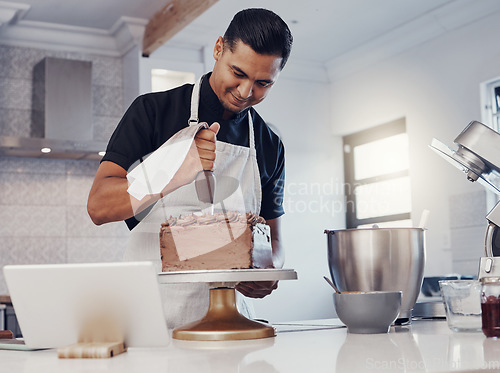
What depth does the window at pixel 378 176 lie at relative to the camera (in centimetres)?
497

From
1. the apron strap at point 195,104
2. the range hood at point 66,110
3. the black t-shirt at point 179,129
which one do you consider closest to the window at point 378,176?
the range hood at point 66,110

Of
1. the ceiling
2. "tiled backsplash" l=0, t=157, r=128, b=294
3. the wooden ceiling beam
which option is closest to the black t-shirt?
the wooden ceiling beam

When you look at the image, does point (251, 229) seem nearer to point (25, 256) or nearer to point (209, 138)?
point (209, 138)

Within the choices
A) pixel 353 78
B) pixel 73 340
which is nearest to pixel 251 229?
pixel 73 340

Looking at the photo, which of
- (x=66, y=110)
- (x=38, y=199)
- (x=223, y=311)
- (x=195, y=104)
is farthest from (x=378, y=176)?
(x=223, y=311)

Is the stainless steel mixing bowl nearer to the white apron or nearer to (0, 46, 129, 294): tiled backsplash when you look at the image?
the white apron

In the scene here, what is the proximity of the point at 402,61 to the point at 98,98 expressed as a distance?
2266mm

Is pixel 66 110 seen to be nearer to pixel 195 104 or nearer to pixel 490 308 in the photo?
pixel 195 104

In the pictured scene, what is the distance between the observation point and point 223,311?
3.87ft

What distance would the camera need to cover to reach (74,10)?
4266 mm

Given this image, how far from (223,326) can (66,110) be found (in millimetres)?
3485

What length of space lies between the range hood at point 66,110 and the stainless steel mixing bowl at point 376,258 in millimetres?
3045

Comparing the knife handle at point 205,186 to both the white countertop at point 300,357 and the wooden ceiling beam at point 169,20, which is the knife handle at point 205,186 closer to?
the white countertop at point 300,357

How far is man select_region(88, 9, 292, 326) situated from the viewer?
143 centimetres
